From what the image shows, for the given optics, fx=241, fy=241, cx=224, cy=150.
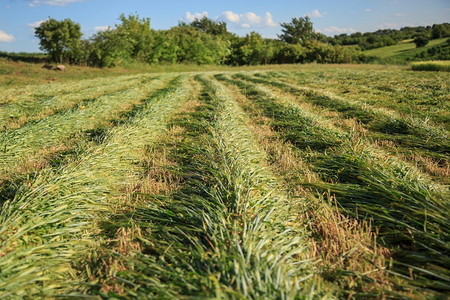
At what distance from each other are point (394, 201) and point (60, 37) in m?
34.8

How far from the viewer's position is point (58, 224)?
2.13m

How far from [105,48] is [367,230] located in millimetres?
33967

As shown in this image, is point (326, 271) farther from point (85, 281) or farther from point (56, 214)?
point (56, 214)

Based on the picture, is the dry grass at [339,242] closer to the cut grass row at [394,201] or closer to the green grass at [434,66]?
the cut grass row at [394,201]

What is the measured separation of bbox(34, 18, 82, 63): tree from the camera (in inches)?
1072

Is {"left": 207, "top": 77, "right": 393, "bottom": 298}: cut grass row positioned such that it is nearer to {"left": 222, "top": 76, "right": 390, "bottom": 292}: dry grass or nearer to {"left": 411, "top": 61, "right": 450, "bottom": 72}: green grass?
{"left": 222, "top": 76, "right": 390, "bottom": 292}: dry grass

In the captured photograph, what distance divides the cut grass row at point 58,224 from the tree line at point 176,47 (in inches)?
1219

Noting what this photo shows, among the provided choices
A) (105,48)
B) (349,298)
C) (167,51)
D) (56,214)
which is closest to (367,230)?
(349,298)

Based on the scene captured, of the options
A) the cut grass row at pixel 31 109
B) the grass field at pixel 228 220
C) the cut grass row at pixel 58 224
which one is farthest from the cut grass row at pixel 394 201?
the cut grass row at pixel 31 109

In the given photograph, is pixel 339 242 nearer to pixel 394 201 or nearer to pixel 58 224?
pixel 394 201

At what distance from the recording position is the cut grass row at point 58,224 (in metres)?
1.59

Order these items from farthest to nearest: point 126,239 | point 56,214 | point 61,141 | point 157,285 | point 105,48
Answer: point 105,48, point 61,141, point 56,214, point 126,239, point 157,285

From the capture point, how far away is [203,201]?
225cm

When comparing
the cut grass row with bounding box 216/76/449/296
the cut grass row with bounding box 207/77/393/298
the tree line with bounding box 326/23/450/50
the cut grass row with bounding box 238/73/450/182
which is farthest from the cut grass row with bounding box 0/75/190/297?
the tree line with bounding box 326/23/450/50
